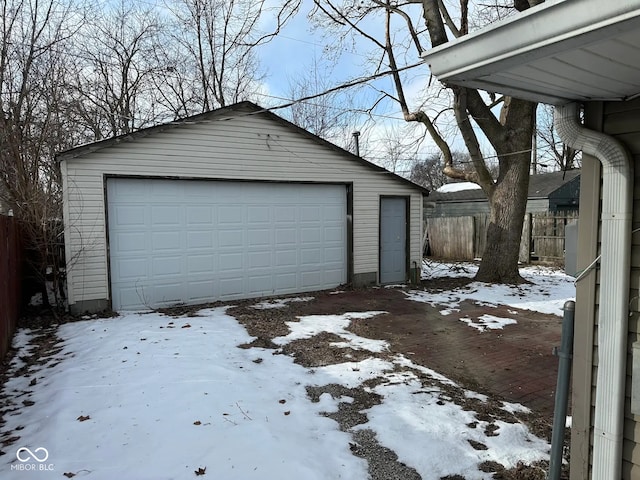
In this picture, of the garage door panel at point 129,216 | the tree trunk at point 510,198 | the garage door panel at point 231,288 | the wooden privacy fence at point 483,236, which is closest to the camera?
the garage door panel at point 129,216

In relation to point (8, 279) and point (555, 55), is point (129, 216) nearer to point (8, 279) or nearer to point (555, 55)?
point (8, 279)

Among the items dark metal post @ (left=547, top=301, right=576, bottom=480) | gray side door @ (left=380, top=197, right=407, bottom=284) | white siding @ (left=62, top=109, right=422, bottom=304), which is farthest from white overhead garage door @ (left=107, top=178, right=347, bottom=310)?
dark metal post @ (left=547, top=301, right=576, bottom=480)

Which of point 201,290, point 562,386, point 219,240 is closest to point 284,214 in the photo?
point 219,240

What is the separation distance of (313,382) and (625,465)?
2607mm

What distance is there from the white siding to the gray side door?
203 mm

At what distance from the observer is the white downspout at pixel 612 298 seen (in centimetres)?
211

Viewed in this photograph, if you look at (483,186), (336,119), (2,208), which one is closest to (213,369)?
(483,186)

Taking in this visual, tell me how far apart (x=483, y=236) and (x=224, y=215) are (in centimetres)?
1072

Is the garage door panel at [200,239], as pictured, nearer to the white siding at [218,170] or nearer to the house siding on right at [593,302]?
the white siding at [218,170]

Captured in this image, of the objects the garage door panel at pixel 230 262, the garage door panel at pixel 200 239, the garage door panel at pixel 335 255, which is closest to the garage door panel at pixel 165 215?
the garage door panel at pixel 200 239

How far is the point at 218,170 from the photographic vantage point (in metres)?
8.06

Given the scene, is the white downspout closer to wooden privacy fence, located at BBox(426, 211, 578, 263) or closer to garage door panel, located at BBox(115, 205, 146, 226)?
garage door panel, located at BBox(115, 205, 146, 226)

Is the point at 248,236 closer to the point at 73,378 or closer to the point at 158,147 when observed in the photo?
the point at 158,147

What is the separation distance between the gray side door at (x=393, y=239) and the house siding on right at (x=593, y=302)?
7.76 meters
